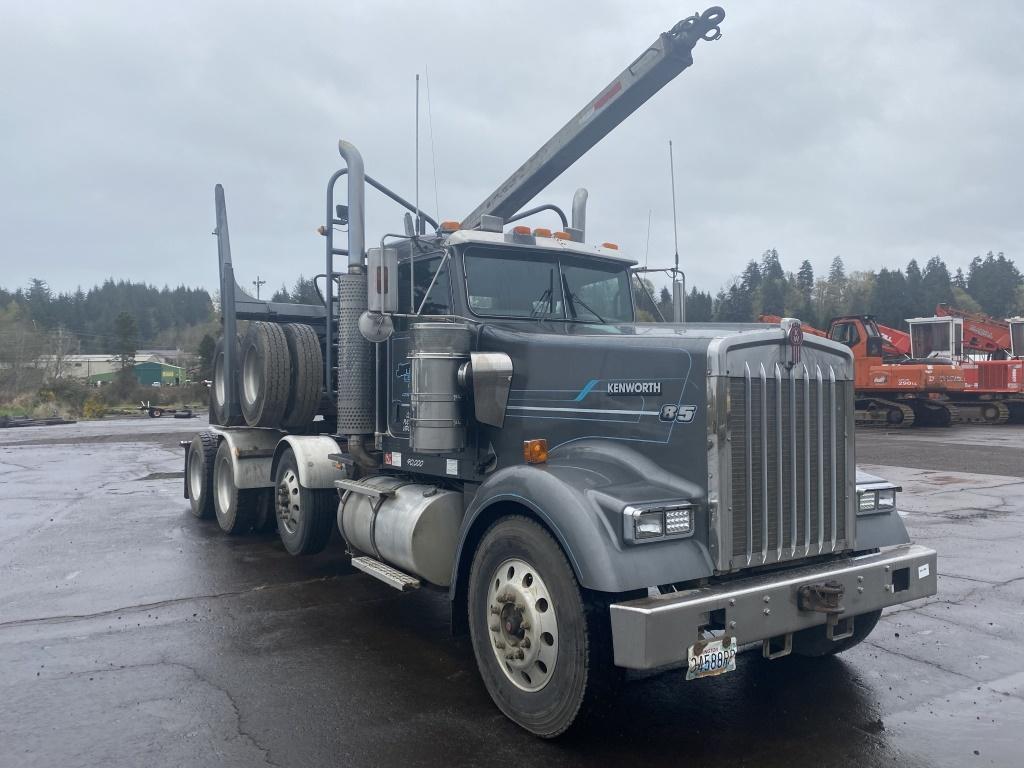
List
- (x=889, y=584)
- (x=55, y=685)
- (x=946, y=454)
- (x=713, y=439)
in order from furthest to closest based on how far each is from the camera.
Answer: (x=946, y=454), (x=55, y=685), (x=889, y=584), (x=713, y=439)

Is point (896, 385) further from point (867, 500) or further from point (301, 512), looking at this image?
point (867, 500)

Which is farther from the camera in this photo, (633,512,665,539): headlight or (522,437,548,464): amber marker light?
(522,437,548,464): amber marker light

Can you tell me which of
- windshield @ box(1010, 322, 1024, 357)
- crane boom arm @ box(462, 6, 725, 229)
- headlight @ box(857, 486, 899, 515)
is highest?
crane boom arm @ box(462, 6, 725, 229)

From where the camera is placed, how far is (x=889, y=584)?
4.54 meters

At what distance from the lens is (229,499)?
952 centimetres

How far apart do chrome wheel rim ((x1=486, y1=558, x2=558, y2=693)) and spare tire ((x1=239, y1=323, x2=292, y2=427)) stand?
4412 millimetres

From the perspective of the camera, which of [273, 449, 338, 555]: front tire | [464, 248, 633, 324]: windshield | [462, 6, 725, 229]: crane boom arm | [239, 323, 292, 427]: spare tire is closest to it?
[464, 248, 633, 324]: windshield

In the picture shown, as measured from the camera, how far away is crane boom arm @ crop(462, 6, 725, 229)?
23.4ft

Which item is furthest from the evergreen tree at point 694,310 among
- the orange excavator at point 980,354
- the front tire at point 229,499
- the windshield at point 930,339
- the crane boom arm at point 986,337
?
the crane boom arm at point 986,337

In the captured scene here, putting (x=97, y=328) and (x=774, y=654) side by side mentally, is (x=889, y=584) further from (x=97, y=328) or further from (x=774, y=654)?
(x=97, y=328)

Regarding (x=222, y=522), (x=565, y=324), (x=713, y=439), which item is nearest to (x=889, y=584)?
(x=713, y=439)

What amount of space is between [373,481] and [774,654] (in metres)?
3.32

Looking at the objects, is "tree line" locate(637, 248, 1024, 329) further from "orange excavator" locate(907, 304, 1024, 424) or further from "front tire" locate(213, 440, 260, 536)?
"front tire" locate(213, 440, 260, 536)

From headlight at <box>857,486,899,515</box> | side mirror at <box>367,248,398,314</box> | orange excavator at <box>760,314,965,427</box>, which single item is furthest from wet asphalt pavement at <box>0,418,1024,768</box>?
orange excavator at <box>760,314,965,427</box>
